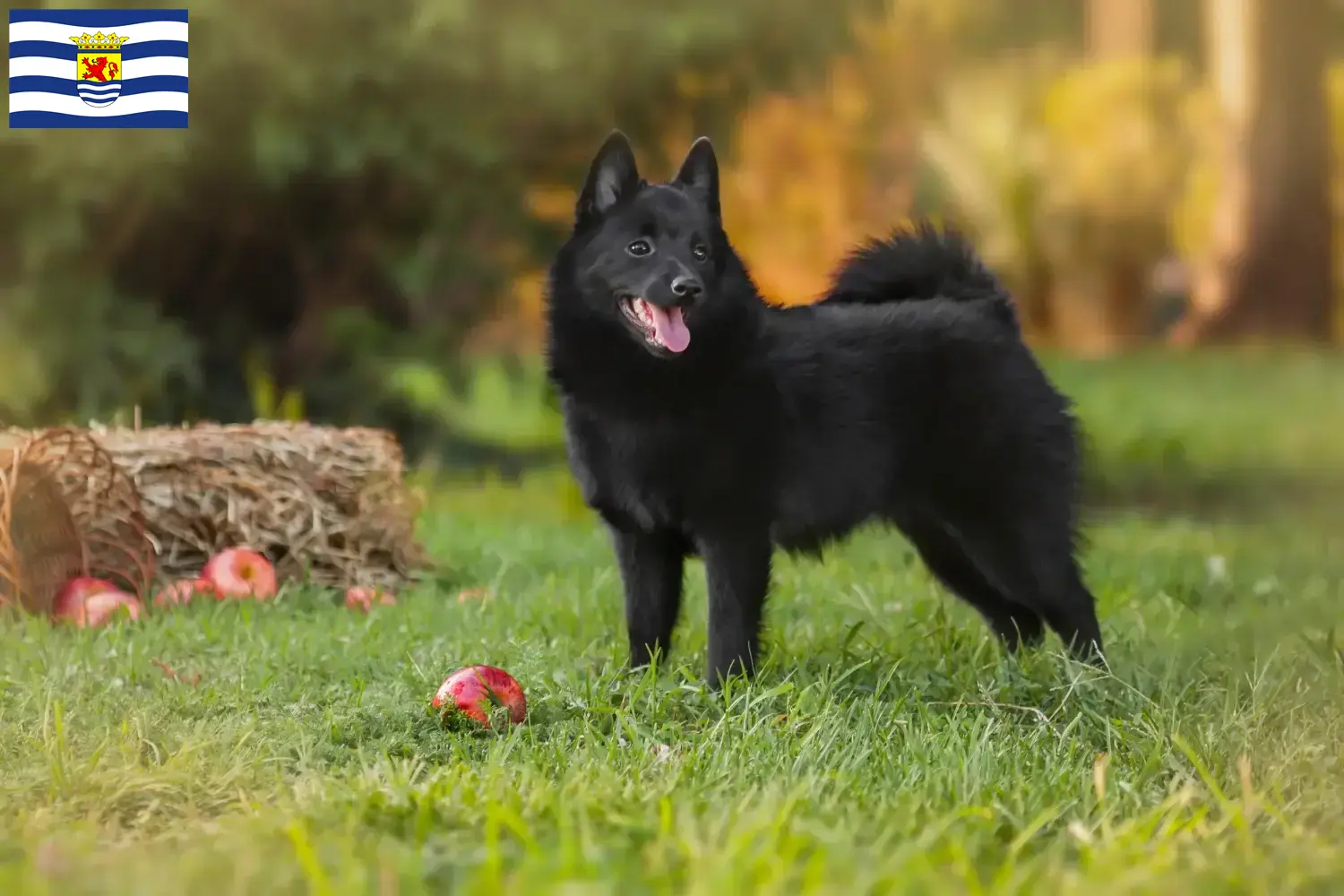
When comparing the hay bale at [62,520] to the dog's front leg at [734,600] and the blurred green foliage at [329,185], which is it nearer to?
the dog's front leg at [734,600]

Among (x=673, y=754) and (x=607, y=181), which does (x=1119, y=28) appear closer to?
(x=607, y=181)

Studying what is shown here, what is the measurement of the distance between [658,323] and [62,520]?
6.83ft

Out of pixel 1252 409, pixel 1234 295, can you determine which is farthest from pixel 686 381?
pixel 1234 295

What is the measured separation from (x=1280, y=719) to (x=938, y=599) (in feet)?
4.80

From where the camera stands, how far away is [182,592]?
14.0 ft

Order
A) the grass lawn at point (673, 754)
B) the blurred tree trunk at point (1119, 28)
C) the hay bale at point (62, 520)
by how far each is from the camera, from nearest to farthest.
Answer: the grass lawn at point (673, 754) < the hay bale at point (62, 520) < the blurred tree trunk at point (1119, 28)

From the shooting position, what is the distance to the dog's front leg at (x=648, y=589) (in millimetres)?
3580

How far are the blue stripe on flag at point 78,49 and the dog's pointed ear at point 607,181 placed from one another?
8.20ft

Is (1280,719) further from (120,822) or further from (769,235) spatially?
(769,235)

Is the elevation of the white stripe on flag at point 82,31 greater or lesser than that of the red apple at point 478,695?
greater

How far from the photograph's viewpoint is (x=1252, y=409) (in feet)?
35.2

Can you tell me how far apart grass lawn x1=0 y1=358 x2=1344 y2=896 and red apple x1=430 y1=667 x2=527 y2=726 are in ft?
0.20

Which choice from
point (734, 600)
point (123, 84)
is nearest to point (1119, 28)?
point (123, 84)

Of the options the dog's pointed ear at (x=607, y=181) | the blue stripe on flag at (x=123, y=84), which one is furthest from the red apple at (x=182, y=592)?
the blue stripe on flag at (x=123, y=84)
